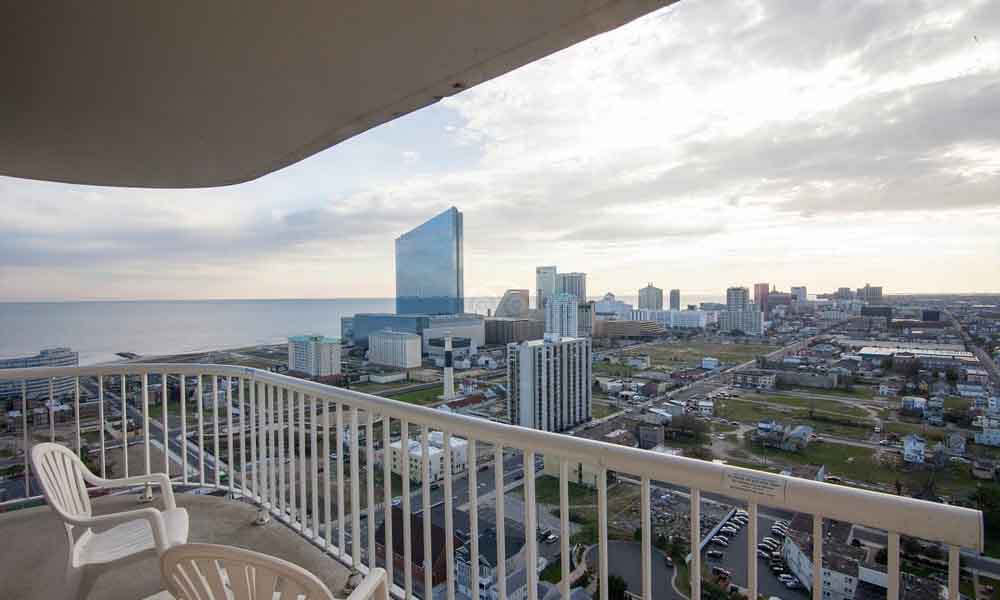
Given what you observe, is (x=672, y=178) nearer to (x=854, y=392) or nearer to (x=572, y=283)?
(x=572, y=283)

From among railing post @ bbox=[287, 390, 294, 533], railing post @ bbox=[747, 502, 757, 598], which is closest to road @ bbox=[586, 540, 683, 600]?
railing post @ bbox=[747, 502, 757, 598]

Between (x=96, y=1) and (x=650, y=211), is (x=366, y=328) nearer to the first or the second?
(x=650, y=211)

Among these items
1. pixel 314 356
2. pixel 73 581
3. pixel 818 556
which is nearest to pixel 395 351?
pixel 314 356

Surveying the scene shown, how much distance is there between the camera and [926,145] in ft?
9.21

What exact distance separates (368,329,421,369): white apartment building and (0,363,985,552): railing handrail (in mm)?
4447

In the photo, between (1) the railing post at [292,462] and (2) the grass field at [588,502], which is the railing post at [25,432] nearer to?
(1) the railing post at [292,462]

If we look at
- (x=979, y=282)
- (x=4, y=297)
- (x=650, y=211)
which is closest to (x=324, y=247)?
(x=4, y=297)

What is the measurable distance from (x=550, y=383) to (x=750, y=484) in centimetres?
367

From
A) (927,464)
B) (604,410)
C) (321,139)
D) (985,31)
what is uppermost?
(985,31)

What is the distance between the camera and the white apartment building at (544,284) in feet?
25.6

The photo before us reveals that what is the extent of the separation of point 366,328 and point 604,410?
6494mm

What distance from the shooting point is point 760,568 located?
3.72 feet

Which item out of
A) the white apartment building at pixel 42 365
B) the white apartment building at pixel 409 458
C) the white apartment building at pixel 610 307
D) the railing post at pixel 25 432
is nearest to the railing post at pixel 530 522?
the white apartment building at pixel 409 458

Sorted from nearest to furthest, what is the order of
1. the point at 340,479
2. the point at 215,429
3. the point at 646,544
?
→ 1. the point at 646,544
2. the point at 340,479
3. the point at 215,429
